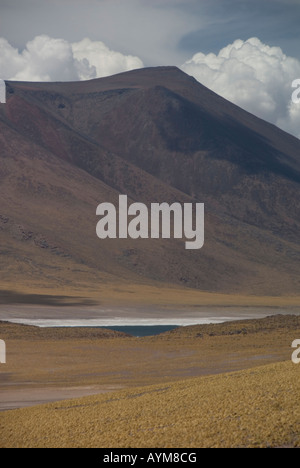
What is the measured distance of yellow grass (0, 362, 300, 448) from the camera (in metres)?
16.3

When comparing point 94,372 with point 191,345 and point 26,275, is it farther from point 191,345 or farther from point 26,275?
point 26,275

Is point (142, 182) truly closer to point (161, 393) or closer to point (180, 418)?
point (161, 393)

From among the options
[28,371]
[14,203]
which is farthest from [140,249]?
[28,371]

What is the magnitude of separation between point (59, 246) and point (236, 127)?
86.7m

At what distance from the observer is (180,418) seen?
1853 cm

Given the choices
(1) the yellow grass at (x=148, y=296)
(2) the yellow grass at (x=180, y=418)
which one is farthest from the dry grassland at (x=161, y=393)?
(1) the yellow grass at (x=148, y=296)

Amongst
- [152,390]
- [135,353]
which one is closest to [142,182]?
[135,353]

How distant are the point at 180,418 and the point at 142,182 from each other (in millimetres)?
122858

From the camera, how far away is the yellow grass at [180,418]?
643 inches

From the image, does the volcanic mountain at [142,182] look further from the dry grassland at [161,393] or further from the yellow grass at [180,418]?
the yellow grass at [180,418]

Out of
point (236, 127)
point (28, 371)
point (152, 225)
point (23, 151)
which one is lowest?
point (28, 371)

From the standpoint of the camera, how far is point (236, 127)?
178500 millimetres

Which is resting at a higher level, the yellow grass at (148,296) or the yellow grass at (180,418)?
the yellow grass at (148,296)

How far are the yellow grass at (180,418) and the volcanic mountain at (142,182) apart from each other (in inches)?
2568
